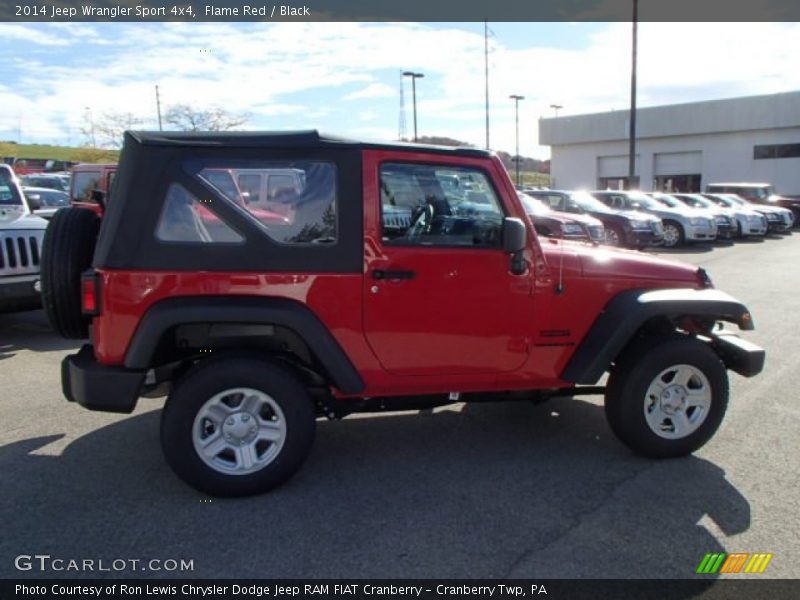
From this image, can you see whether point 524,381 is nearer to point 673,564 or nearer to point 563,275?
point 563,275

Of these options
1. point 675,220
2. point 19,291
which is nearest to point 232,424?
point 19,291

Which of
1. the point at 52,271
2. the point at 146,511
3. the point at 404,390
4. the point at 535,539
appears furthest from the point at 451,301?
the point at 52,271

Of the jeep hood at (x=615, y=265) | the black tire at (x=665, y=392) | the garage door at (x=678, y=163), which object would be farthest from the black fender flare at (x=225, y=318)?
the garage door at (x=678, y=163)

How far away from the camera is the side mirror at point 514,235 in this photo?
138 inches

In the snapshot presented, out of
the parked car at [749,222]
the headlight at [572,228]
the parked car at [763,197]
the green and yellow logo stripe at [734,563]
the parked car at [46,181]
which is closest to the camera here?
the green and yellow logo stripe at [734,563]

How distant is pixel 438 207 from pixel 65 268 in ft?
7.18

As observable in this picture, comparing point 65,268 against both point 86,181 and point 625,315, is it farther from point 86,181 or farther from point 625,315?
point 86,181

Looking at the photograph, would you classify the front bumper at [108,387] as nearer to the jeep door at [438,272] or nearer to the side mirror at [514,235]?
the jeep door at [438,272]

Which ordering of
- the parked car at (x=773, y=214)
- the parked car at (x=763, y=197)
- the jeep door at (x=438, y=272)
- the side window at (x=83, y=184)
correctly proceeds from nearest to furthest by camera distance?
the jeep door at (x=438, y=272) < the side window at (x=83, y=184) < the parked car at (x=773, y=214) < the parked car at (x=763, y=197)

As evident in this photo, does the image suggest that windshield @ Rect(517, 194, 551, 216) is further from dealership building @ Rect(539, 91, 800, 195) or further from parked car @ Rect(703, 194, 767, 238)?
dealership building @ Rect(539, 91, 800, 195)

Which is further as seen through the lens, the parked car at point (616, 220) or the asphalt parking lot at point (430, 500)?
the parked car at point (616, 220)

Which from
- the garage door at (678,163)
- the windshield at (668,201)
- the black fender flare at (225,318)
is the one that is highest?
the garage door at (678,163)

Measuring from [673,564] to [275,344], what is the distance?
7.67 feet

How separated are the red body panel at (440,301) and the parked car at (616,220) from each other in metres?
12.2
